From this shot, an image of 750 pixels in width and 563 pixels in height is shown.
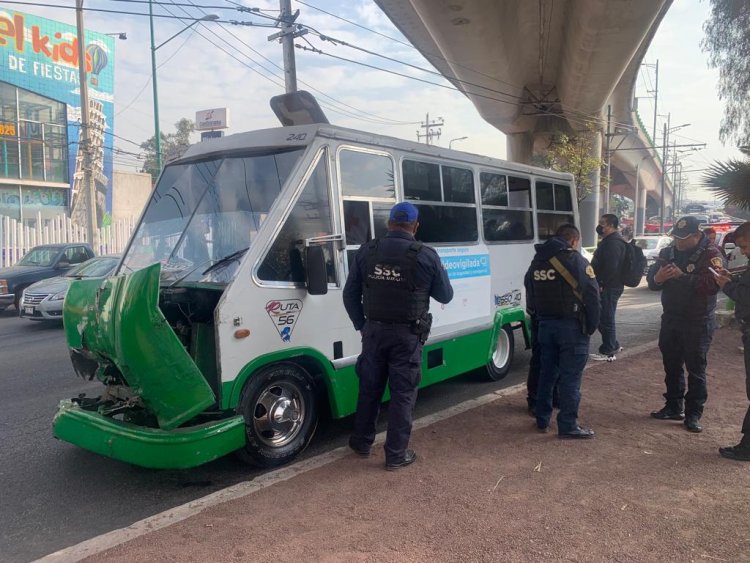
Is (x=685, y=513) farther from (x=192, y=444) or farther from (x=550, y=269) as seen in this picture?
(x=192, y=444)

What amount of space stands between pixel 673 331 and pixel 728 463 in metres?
1.27

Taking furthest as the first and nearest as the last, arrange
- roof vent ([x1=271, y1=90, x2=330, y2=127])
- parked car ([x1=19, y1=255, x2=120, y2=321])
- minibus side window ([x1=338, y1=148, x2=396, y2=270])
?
parked car ([x1=19, y1=255, x2=120, y2=321]) < roof vent ([x1=271, y1=90, x2=330, y2=127]) < minibus side window ([x1=338, y1=148, x2=396, y2=270])

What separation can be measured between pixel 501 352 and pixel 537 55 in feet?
51.3

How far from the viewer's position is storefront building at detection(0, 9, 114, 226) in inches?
985

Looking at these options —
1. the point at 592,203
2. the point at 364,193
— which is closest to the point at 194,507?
the point at 364,193

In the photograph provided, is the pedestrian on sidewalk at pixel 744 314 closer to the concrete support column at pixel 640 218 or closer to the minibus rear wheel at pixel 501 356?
the minibus rear wheel at pixel 501 356

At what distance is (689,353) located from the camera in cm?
508

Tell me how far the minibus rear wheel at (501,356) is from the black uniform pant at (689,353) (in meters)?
2.05

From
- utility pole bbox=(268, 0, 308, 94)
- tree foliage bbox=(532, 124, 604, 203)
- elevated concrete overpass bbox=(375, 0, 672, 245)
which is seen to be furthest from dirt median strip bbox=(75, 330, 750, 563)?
tree foliage bbox=(532, 124, 604, 203)

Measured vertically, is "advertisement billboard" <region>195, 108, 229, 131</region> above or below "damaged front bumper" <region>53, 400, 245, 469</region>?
above

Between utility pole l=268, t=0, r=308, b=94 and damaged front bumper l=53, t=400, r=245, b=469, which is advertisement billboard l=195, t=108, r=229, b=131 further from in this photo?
damaged front bumper l=53, t=400, r=245, b=469

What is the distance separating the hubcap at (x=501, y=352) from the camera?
281 inches

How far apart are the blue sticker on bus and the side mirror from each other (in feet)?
5.99

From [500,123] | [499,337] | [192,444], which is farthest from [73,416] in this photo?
[500,123]
